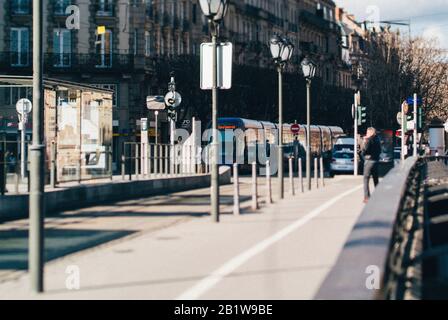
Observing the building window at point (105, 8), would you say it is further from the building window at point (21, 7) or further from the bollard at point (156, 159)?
the bollard at point (156, 159)

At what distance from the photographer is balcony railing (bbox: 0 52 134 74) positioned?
60.1m

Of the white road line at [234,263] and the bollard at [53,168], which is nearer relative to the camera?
the white road line at [234,263]

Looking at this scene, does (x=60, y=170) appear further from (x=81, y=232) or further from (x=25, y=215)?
(x=81, y=232)

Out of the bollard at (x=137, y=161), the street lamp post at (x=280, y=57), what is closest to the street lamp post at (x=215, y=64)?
the street lamp post at (x=280, y=57)

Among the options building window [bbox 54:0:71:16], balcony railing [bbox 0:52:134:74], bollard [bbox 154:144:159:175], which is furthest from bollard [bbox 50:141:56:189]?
building window [bbox 54:0:71:16]

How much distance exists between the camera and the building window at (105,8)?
62.7 meters

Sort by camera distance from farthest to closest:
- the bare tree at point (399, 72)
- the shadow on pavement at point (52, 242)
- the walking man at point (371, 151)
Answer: the bare tree at point (399, 72) → the walking man at point (371, 151) → the shadow on pavement at point (52, 242)

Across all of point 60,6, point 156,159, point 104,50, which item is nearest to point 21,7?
point 60,6

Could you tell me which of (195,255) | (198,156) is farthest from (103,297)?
(198,156)

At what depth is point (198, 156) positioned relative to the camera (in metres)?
33.0

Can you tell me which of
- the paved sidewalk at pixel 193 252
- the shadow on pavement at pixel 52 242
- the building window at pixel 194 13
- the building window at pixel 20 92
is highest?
the building window at pixel 194 13

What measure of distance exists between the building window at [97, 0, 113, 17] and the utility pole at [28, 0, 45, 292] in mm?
54904

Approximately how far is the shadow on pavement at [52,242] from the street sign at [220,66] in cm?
306

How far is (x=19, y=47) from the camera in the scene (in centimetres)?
6097
